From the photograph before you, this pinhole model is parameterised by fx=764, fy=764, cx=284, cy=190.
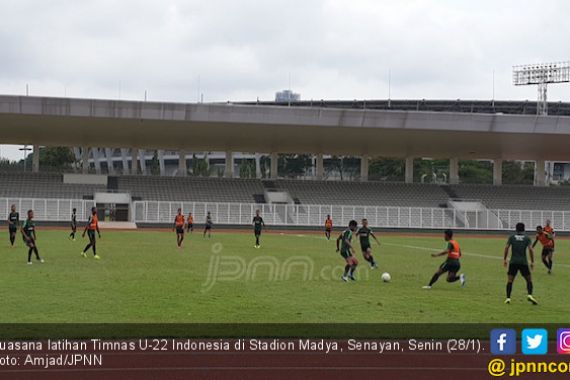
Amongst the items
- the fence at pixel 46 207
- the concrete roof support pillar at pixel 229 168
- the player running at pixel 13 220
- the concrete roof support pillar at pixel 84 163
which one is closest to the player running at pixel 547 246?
the player running at pixel 13 220

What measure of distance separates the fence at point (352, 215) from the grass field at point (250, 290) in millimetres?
24988

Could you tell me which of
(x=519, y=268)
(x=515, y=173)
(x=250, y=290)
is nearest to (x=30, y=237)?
(x=250, y=290)

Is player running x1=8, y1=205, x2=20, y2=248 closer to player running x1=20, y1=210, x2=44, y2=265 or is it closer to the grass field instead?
the grass field

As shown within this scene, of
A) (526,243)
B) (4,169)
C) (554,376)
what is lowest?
(554,376)

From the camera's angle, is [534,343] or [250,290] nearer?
[534,343]

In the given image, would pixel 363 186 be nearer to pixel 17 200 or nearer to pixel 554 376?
pixel 17 200

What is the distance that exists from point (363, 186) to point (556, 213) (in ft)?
51.7

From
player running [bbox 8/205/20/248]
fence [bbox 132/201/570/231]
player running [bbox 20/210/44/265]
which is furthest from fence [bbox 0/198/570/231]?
player running [bbox 20/210/44/265]

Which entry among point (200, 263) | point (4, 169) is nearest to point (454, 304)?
point (200, 263)

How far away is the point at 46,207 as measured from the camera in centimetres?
5269

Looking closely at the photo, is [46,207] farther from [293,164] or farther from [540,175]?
[293,164]

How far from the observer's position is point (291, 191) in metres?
63.3

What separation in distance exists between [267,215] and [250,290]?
3787 centimetres

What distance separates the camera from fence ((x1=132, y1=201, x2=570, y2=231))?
54.3 metres
